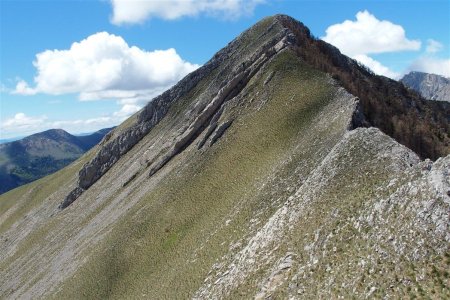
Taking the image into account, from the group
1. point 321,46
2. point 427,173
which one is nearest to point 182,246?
point 427,173

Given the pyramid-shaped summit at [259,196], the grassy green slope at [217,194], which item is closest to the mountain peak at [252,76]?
the pyramid-shaped summit at [259,196]

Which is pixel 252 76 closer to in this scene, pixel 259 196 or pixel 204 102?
pixel 204 102

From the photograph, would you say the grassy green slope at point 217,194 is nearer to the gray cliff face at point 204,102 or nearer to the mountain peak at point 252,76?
the mountain peak at point 252,76

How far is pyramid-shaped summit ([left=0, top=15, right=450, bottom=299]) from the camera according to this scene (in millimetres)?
27734

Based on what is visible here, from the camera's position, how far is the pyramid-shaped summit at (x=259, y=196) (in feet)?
91.0

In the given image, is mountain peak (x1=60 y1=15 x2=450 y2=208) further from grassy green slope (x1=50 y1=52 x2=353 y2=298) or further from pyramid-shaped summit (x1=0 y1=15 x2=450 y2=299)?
grassy green slope (x1=50 y1=52 x2=353 y2=298)

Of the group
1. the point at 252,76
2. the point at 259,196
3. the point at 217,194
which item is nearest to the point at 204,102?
the point at 252,76

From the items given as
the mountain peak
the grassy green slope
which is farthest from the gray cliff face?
the grassy green slope

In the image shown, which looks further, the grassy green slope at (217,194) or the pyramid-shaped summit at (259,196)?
the grassy green slope at (217,194)

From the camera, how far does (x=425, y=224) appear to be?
1009 inches

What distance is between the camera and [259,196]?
159 ft

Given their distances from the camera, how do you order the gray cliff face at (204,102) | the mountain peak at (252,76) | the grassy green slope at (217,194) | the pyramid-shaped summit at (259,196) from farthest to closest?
the gray cliff face at (204,102) < the mountain peak at (252,76) < the grassy green slope at (217,194) < the pyramid-shaped summit at (259,196)

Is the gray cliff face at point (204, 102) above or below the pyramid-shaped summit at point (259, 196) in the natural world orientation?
above

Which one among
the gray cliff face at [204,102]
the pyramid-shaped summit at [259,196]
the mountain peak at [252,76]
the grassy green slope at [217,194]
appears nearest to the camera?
the pyramid-shaped summit at [259,196]
